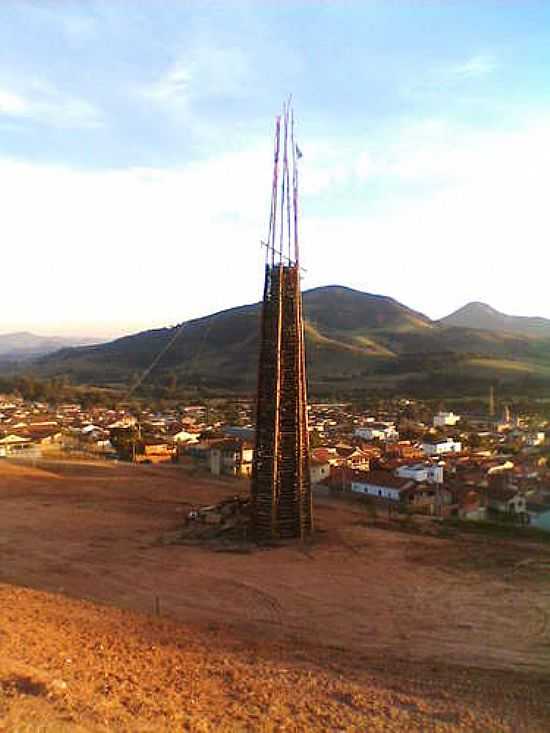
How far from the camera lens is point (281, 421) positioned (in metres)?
16.5

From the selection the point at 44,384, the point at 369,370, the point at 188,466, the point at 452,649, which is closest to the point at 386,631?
the point at 452,649

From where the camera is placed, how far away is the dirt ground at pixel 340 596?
7660 mm

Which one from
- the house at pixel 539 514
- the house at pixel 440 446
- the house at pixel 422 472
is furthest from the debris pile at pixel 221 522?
the house at pixel 440 446

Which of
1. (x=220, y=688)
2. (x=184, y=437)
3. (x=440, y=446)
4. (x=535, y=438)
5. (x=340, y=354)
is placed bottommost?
(x=184, y=437)

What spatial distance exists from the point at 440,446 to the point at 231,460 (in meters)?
11.0

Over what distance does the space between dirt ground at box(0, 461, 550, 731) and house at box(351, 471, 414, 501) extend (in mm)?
2695

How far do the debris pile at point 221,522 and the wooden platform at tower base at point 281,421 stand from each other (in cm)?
61

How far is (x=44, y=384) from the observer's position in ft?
240

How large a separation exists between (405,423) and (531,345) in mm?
74814

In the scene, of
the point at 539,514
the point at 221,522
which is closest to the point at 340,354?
the point at 539,514

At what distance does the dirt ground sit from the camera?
7.66 metres

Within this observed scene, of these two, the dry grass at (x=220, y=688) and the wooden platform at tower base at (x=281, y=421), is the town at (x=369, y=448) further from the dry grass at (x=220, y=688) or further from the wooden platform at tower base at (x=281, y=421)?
the dry grass at (x=220, y=688)

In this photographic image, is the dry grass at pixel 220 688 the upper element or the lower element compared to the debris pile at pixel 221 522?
upper

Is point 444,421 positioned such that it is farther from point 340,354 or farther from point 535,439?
point 340,354
